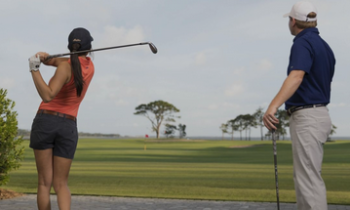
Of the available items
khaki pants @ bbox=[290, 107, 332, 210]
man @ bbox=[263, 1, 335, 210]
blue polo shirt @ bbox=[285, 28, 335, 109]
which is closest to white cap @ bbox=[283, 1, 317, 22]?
man @ bbox=[263, 1, 335, 210]

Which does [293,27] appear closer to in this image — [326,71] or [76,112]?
[326,71]

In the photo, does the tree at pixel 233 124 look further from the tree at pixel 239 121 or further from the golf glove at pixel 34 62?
the golf glove at pixel 34 62

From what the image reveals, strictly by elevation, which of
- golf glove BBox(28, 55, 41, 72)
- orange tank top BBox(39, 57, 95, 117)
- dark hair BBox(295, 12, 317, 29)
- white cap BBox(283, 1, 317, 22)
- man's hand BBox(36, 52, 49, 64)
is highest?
white cap BBox(283, 1, 317, 22)

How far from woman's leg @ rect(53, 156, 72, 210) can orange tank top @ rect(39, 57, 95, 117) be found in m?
0.47

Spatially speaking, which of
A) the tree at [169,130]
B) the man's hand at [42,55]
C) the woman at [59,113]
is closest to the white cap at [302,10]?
the woman at [59,113]

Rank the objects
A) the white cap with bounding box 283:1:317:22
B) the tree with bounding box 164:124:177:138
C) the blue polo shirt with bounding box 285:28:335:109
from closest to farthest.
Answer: the blue polo shirt with bounding box 285:28:335:109 < the white cap with bounding box 283:1:317:22 < the tree with bounding box 164:124:177:138

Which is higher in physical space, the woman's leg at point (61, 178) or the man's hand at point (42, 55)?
the man's hand at point (42, 55)

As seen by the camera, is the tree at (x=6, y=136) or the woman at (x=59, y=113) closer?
the woman at (x=59, y=113)

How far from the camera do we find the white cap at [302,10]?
4254 mm

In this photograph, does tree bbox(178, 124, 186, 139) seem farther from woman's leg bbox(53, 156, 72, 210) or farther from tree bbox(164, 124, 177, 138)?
woman's leg bbox(53, 156, 72, 210)

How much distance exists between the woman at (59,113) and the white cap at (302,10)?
199cm

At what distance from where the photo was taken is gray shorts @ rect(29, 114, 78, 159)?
446 cm

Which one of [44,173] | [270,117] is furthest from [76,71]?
[270,117]

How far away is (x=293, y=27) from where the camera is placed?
14.4 feet
